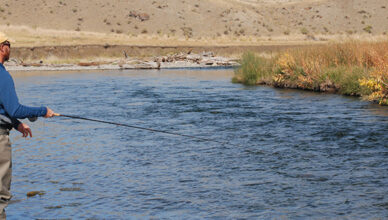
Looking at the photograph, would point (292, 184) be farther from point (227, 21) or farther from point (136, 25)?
point (227, 21)

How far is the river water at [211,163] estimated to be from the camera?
8.01m

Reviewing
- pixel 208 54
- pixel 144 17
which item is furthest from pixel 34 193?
pixel 144 17

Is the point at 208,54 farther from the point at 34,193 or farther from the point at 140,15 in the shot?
the point at 34,193

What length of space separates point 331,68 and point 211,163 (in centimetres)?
1418

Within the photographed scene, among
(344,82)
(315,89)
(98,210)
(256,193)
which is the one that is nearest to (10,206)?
(98,210)

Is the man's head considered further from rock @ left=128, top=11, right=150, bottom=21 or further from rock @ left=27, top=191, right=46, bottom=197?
rock @ left=128, top=11, right=150, bottom=21

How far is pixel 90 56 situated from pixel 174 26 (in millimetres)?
32864

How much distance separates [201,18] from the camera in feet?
300

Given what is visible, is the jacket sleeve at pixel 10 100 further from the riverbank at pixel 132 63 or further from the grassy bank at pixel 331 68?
the riverbank at pixel 132 63

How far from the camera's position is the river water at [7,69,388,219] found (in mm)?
8008

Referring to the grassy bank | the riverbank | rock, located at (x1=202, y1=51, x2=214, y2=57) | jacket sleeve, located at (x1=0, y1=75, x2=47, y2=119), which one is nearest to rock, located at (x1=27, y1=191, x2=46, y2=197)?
jacket sleeve, located at (x1=0, y1=75, x2=47, y2=119)

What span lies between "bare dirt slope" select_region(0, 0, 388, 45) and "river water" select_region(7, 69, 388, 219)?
190ft

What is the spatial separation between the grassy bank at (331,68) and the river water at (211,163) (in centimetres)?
147

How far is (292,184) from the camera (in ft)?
30.2
